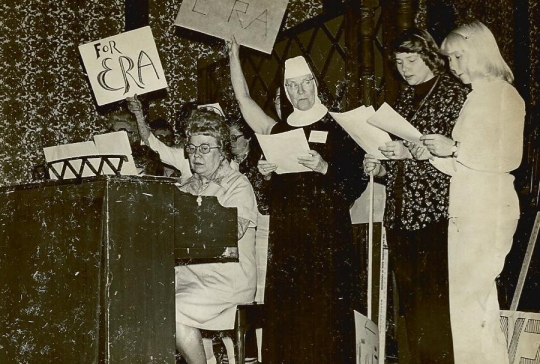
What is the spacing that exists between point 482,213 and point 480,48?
0.41m

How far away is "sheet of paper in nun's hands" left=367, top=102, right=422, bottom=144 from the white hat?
0.45m

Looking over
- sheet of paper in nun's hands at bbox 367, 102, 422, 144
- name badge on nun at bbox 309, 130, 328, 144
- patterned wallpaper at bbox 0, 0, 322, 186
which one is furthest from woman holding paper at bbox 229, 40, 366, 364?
patterned wallpaper at bbox 0, 0, 322, 186

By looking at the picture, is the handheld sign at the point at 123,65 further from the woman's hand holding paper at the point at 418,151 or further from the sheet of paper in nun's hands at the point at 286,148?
the woman's hand holding paper at the point at 418,151

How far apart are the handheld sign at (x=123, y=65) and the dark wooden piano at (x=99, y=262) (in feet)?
2.61

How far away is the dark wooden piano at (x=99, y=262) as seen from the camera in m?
1.29

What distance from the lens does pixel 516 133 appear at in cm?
161

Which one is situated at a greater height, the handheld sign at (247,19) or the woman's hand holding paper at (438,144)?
the handheld sign at (247,19)

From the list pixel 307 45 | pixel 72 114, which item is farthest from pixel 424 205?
pixel 72 114

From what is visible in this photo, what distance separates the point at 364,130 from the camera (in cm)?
185

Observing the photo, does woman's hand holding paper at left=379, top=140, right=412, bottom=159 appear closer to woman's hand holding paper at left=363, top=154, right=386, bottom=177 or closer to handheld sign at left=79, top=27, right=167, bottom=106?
woman's hand holding paper at left=363, top=154, right=386, bottom=177

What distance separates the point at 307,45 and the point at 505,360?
4.19 ft

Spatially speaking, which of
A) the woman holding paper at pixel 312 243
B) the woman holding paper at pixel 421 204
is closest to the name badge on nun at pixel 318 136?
the woman holding paper at pixel 312 243

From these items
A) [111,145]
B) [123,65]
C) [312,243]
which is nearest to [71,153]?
[111,145]

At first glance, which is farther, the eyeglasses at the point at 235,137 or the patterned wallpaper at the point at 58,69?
the patterned wallpaper at the point at 58,69
